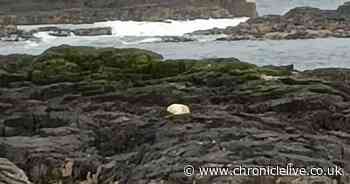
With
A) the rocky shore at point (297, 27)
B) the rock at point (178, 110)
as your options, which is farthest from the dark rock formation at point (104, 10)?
the rock at point (178, 110)

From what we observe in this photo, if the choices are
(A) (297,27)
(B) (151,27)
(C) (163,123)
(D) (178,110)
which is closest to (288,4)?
(B) (151,27)

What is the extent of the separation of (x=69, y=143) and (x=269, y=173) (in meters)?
2.68

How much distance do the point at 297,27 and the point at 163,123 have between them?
34.6 m

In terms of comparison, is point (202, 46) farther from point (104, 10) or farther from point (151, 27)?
point (104, 10)

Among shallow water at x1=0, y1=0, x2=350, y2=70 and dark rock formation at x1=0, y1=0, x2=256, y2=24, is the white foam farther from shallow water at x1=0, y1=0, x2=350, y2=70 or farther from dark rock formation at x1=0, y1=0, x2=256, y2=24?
dark rock formation at x1=0, y1=0, x2=256, y2=24

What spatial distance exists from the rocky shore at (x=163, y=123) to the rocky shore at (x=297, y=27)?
2516 cm

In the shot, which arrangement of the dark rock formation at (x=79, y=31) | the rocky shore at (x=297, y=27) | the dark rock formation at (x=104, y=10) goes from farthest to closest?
1. the dark rock formation at (x=104, y=10)
2. the dark rock formation at (x=79, y=31)
3. the rocky shore at (x=297, y=27)

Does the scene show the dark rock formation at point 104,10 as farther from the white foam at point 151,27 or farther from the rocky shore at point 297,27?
the rocky shore at point 297,27

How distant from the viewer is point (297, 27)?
43219 mm

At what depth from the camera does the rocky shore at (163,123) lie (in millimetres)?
7570

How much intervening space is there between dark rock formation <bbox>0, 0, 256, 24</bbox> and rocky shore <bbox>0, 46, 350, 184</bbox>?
34.9m

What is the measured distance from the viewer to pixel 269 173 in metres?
6.89

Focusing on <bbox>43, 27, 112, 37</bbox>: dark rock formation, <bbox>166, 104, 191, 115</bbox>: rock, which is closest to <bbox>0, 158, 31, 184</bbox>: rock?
<bbox>166, 104, 191, 115</bbox>: rock

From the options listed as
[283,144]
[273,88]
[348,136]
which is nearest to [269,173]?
[283,144]
